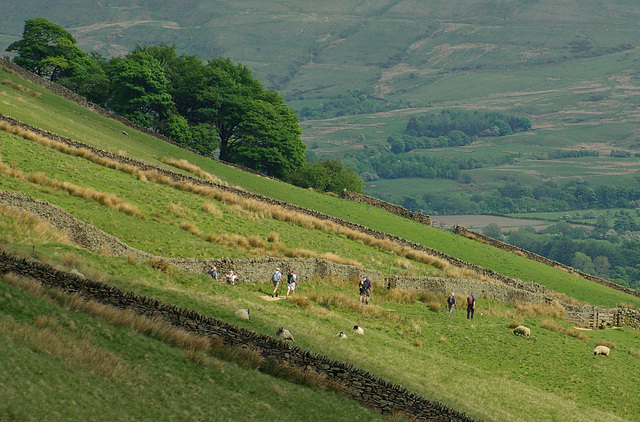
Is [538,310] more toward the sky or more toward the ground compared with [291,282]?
more toward the sky

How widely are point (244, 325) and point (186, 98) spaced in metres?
77.9

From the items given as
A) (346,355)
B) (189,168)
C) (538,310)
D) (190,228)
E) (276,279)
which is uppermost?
(189,168)

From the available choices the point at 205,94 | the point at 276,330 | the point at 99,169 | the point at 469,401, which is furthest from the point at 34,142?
the point at 205,94

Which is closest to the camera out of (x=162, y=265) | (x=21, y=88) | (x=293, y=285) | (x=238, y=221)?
(x=162, y=265)

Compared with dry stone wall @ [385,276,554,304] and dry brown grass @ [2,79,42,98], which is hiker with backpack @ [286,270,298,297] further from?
dry brown grass @ [2,79,42,98]

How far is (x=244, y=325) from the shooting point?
24.8 m

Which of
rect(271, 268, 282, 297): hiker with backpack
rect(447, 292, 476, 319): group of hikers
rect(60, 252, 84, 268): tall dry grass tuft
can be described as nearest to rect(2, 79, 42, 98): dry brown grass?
rect(271, 268, 282, 297): hiker with backpack

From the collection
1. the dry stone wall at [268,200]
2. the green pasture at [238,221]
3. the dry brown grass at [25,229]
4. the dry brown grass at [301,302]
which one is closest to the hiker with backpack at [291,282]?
the dry brown grass at [301,302]

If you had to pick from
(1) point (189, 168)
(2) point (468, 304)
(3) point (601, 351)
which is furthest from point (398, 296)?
(1) point (189, 168)

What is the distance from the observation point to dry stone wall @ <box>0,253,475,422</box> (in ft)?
66.4

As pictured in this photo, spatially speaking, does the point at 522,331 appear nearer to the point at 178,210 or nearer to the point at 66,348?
the point at 178,210

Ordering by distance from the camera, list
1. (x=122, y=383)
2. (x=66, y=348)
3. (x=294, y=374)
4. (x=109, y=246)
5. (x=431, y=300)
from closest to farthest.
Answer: (x=122, y=383)
(x=66, y=348)
(x=294, y=374)
(x=109, y=246)
(x=431, y=300)

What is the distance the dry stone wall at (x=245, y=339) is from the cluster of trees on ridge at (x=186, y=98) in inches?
2803

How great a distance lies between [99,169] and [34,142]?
12.8ft
